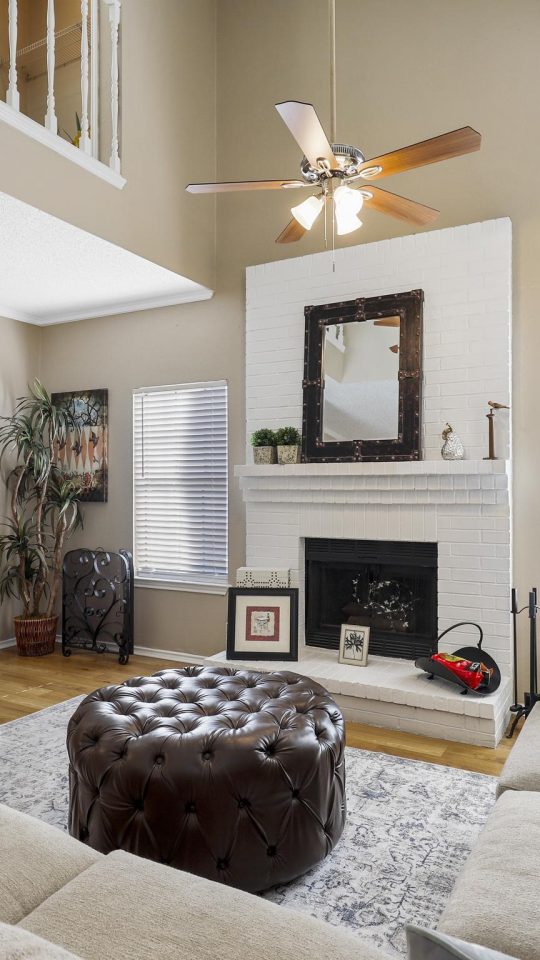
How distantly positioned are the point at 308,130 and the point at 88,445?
12.5 ft

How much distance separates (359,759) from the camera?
3172 mm

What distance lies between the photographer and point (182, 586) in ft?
16.6

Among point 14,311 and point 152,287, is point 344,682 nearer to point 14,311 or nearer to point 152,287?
point 152,287

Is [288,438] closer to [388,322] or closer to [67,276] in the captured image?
[388,322]

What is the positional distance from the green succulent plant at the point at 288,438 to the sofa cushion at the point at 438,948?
3613mm

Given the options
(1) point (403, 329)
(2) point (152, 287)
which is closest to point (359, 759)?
(1) point (403, 329)

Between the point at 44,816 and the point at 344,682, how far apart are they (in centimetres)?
171

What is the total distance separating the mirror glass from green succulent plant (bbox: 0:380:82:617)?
2319 mm

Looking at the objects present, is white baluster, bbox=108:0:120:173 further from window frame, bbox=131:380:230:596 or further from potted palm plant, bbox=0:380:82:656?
potted palm plant, bbox=0:380:82:656

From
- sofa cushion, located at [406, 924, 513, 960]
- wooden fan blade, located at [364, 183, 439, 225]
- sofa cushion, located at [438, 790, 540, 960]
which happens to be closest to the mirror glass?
wooden fan blade, located at [364, 183, 439, 225]

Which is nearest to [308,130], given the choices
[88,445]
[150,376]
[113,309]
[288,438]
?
[288,438]

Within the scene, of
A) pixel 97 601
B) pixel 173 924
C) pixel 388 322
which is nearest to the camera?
pixel 173 924

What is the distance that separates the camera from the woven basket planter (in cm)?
518

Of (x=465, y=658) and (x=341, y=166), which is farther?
(x=465, y=658)
